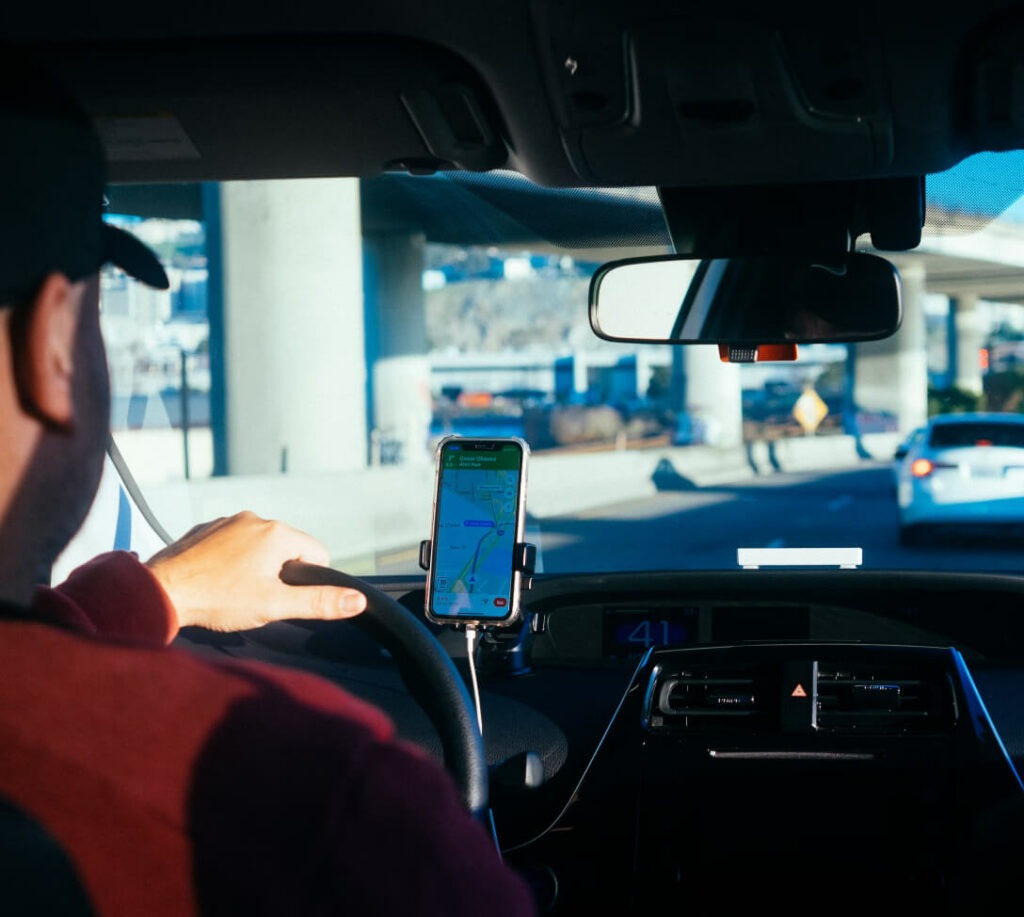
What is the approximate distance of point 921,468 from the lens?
13.7 meters

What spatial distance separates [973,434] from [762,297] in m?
11.4

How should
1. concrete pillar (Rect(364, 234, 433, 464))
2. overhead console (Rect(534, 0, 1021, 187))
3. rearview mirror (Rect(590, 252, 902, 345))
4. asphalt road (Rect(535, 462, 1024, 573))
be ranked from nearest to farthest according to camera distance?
overhead console (Rect(534, 0, 1021, 187)), rearview mirror (Rect(590, 252, 902, 345)), asphalt road (Rect(535, 462, 1024, 573)), concrete pillar (Rect(364, 234, 433, 464))

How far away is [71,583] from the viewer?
1.62 metres

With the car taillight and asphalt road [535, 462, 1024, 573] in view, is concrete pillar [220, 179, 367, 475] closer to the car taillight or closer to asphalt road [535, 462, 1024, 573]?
asphalt road [535, 462, 1024, 573]

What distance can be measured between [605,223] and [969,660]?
159 centimetres

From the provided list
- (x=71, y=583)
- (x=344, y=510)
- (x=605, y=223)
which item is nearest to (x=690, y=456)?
(x=344, y=510)

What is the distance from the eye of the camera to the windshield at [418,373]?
170 inches

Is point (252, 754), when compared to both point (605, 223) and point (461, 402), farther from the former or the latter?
point (461, 402)

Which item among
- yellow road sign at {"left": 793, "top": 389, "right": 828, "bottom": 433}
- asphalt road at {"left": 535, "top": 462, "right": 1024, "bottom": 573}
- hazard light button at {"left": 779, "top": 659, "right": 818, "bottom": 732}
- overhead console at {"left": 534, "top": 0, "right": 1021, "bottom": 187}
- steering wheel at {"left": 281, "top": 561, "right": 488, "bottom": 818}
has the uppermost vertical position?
overhead console at {"left": 534, "top": 0, "right": 1021, "bottom": 187}

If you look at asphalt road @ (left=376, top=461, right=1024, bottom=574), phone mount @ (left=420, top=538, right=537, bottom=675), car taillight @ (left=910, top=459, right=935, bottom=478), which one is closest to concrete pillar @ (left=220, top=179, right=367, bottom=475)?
asphalt road @ (left=376, top=461, right=1024, bottom=574)

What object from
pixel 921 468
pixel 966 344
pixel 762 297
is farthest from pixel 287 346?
pixel 966 344

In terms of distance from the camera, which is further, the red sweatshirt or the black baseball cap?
the black baseball cap

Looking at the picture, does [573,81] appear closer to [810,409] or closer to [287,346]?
[810,409]

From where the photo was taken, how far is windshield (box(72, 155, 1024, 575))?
4.31 meters
